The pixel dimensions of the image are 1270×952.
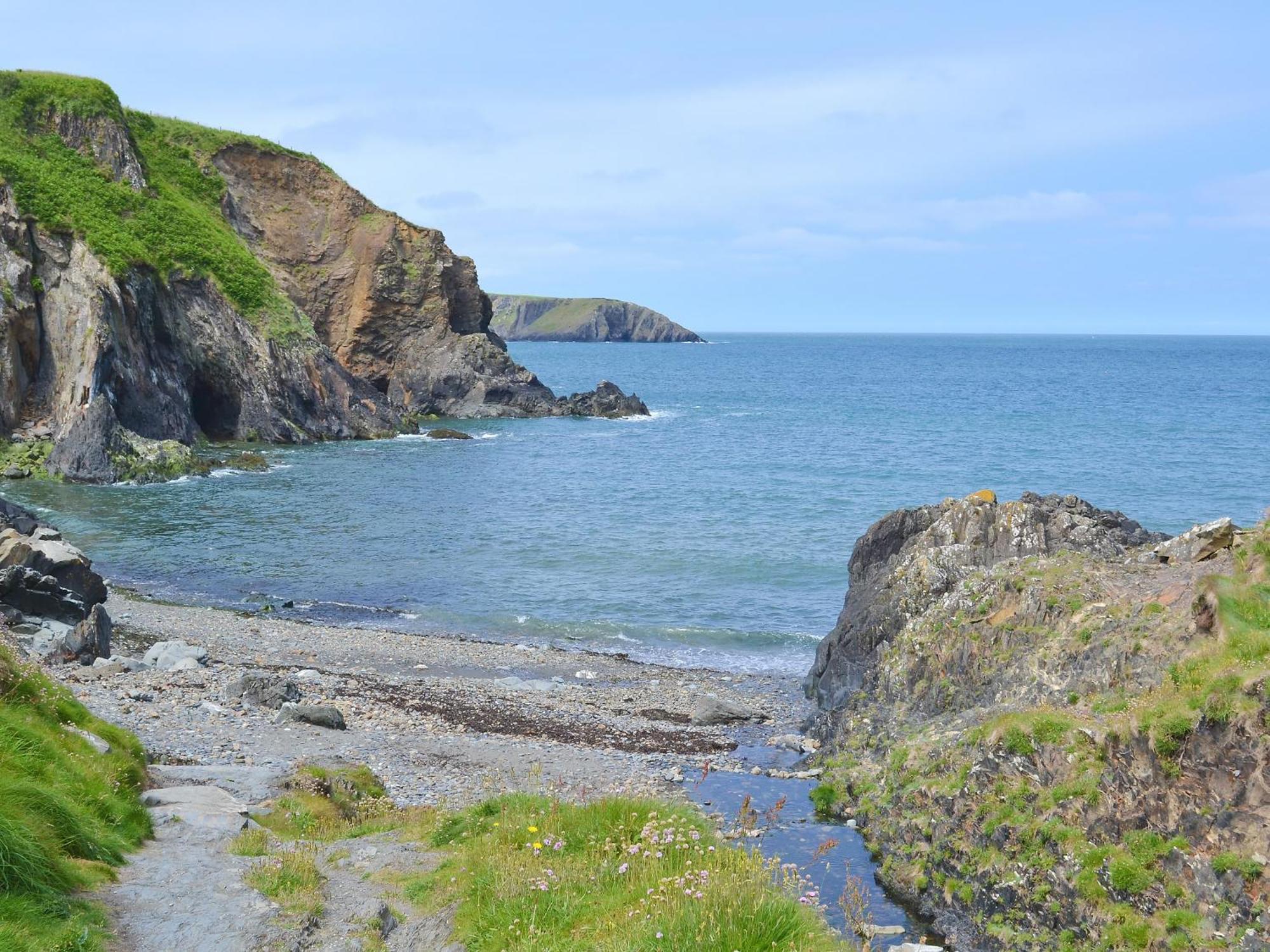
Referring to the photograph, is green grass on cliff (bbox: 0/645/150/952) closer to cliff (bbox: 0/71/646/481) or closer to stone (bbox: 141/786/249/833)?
stone (bbox: 141/786/249/833)

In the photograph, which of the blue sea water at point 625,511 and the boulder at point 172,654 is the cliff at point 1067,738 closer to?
the blue sea water at point 625,511

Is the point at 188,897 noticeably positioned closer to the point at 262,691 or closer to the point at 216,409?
the point at 262,691

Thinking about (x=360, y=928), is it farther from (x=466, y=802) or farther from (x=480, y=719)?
(x=480, y=719)

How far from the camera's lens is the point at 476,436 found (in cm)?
8050

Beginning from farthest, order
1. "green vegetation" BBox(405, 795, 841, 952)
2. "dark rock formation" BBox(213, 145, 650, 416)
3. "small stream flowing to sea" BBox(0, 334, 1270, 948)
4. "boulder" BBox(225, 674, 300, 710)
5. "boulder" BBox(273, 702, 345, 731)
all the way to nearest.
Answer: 1. "dark rock formation" BBox(213, 145, 650, 416)
2. "small stream flowing to sea" BBox(0, 334, 1270, 948)
3. "boulder" BBox(225, 674, 300, 710)
4. "boulder" BBox(273, 702, 345, 731)
5. "green vegetation" BBox(405, 795, 841, 952)

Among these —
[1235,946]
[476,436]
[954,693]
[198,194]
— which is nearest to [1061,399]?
[476,436]

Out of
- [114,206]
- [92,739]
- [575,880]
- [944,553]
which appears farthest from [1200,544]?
[114,206]

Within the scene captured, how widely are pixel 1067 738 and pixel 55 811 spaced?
11750 millimetres

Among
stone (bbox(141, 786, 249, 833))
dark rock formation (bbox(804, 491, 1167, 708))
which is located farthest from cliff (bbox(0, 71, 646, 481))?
stone (bbox(141, 786, 249, 833))

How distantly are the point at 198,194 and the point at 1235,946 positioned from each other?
8789cm

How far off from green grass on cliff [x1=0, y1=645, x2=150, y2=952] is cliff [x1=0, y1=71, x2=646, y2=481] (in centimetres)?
4526

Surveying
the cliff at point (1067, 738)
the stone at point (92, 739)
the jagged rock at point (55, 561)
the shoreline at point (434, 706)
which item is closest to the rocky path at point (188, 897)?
the stone at point (92, 739)

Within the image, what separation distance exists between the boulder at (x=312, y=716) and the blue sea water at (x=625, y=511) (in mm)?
12395

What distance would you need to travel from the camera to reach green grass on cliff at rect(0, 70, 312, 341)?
62.1m
